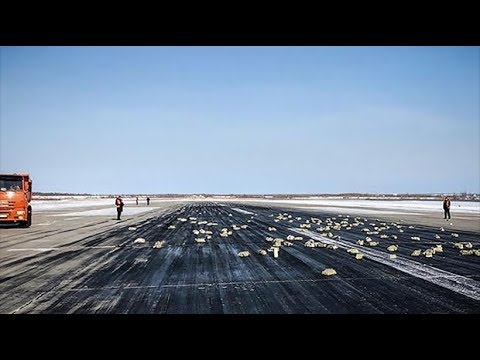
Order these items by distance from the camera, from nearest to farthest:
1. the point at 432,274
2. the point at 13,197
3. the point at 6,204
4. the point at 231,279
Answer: the point at 231,279, the point at 432,274, the point at 6,204, the point at 13,197

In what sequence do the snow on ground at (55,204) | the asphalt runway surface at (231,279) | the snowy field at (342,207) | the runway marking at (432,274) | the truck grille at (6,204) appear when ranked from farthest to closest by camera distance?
the snow on ground at (55,204) < the snowy field at (342,207) < the truck grille at (6,204) < the runway marking at (432,274) < the asphalt runway surface at (231,279)

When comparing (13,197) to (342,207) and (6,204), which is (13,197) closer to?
(6,204)

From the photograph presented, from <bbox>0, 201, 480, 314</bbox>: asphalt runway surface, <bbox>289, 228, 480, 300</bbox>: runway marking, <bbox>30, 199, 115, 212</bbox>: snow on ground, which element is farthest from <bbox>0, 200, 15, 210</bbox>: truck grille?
<bbox>30, 199, 115, 212</bbox>: snow on ground

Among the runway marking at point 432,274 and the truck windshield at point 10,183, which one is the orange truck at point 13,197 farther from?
the runway marking at point 432,274

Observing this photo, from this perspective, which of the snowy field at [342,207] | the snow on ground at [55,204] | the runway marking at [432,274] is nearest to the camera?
the runway marking at [432,274]

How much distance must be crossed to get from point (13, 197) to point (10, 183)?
3.27 feet

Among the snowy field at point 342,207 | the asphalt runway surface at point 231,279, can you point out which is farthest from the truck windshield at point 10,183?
the snowy field at point 342,207

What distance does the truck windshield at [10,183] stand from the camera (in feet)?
78.6

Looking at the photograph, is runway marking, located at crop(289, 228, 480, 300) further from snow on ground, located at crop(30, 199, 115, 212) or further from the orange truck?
snow on ground, located at crop(30, 199, 115, 212)

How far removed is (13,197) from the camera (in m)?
24.1

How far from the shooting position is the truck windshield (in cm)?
2397

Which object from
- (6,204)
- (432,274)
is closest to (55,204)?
(6,204)
